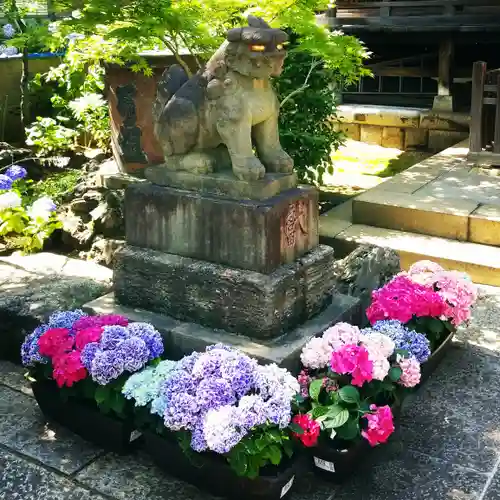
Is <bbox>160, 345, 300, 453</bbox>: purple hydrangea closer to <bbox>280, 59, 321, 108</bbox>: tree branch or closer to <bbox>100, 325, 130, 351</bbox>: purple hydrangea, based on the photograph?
<bbox>100, 325, 130, 351</bbox>: purple hydrangea

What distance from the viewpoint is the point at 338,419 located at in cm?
323

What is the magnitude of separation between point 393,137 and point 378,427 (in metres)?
9.45

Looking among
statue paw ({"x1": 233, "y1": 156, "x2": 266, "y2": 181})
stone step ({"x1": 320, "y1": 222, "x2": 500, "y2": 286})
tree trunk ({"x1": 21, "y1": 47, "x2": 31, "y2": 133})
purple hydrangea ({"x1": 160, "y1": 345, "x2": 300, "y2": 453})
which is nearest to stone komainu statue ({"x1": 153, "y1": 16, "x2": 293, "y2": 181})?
statue paw ({"x1": 233, "y1": 156, "x2": 266, "y2": 181})

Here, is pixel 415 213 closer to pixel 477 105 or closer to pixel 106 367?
pixel 477 105

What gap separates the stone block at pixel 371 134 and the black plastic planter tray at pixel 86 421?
9.38m

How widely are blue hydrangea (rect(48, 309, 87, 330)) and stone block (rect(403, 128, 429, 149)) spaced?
8.95 m

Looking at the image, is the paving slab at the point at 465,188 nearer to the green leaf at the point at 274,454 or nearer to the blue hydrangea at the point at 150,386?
the blue hydrangea at the point at 150,386

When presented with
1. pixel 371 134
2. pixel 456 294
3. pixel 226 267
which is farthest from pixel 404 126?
pixel 226 267

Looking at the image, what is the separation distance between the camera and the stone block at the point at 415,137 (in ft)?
38.7

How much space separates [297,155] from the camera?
740 centimetres

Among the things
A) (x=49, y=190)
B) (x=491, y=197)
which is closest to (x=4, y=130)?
(x=49, y=190)

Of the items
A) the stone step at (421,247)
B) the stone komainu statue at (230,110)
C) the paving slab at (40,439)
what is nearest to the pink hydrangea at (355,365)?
the stone komainu statue at (230,110)

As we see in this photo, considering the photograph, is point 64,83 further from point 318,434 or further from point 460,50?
point 318,434

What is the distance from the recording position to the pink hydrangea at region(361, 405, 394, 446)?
10.6 feet
